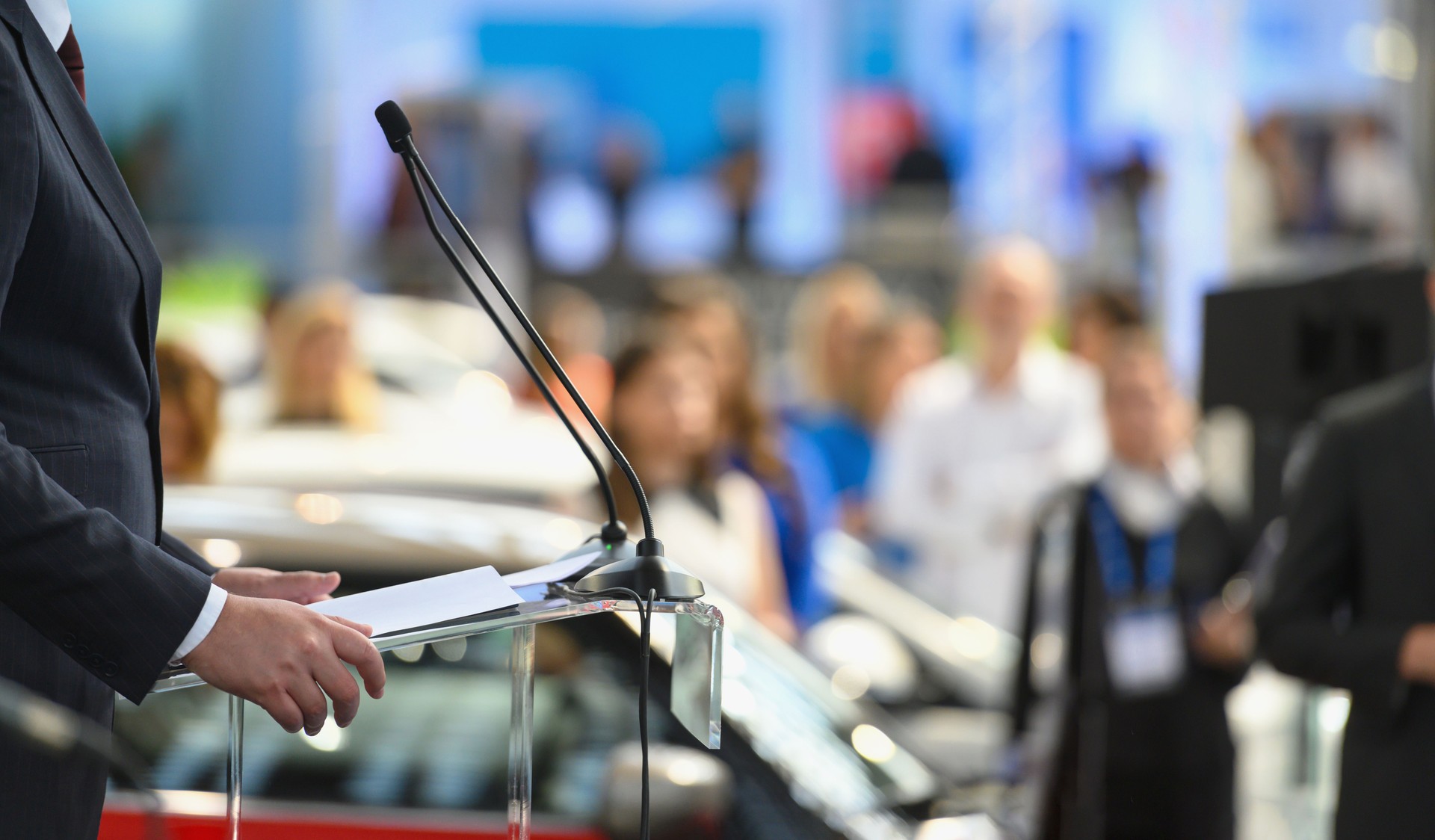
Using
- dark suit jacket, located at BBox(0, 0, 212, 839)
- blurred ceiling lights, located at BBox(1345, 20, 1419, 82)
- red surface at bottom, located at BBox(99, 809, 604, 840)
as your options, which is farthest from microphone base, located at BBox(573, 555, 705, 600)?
blurred ceiling lights, located at BBox(1345, 20, 1419, 82)

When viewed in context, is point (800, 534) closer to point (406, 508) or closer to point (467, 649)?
point (406, 508)

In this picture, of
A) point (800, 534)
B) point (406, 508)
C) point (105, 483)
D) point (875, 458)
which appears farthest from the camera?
point (875, 458)

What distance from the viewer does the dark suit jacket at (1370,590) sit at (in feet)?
6.56

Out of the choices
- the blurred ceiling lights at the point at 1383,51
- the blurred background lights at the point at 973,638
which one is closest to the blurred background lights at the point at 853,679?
the blurred background lights at the point at 973,638

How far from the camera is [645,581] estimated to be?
125 centimetres

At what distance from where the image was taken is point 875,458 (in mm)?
5242

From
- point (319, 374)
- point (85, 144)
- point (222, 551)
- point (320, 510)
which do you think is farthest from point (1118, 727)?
point (319, 374)

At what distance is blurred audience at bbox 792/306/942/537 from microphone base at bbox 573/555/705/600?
12.4 ft

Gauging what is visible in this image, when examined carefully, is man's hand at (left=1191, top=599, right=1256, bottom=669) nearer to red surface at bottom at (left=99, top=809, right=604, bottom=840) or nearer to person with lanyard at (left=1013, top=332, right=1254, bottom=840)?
person with lanyard at (left=1013, top=332, right=1254, bottom=840)

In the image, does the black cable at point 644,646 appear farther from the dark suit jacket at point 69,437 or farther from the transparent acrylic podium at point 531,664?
the dark suit jacket at point 69,437

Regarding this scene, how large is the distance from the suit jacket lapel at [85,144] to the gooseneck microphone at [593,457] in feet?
0.73

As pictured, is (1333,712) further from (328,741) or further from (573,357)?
(573,357)

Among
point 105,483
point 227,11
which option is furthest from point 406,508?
point 227,11

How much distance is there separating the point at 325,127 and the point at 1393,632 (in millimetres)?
11472
